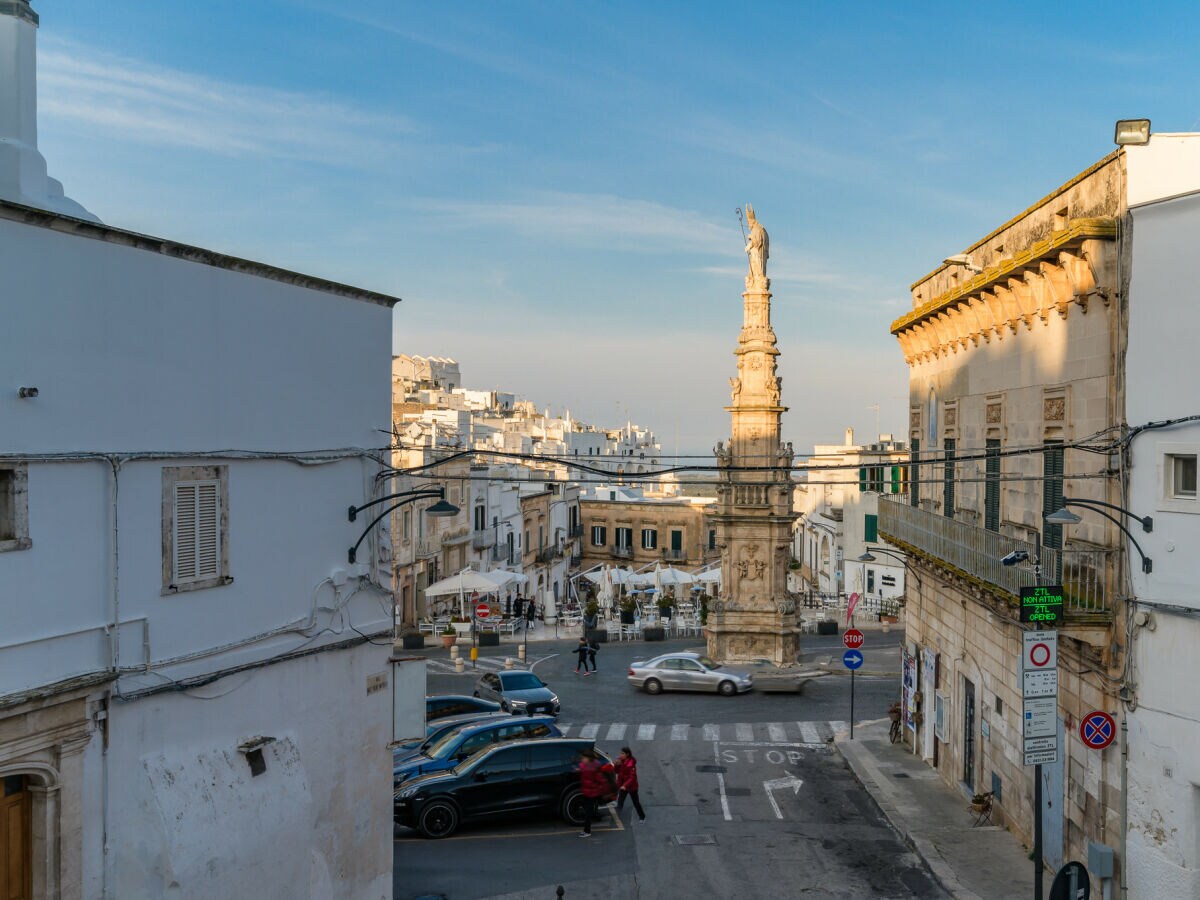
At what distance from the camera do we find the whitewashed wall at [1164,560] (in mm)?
11445

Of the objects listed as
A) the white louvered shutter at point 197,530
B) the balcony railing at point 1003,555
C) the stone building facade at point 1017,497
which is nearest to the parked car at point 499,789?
the stone building facade at point 1017,497

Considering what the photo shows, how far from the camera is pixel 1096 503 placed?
12094 millimetres

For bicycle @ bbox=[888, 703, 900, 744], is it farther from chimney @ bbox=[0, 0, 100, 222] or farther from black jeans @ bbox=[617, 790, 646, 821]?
chimney @ bbox=[0, 0, 100, 222]

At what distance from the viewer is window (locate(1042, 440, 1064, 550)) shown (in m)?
14.6

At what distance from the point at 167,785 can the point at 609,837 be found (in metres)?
9.15

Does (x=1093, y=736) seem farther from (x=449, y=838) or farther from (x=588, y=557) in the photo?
(x=588, y=557)

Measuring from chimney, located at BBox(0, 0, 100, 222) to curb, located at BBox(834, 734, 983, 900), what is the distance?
44.9 feet

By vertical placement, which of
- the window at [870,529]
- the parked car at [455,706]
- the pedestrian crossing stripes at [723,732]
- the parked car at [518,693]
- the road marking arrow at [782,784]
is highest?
the window at [870,529]

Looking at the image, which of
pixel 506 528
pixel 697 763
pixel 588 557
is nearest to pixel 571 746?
pixel 697 763

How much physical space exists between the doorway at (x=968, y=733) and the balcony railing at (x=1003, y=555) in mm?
2474

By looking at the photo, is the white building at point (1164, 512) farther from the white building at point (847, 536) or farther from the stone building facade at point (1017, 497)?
the white building at point (847, 536)

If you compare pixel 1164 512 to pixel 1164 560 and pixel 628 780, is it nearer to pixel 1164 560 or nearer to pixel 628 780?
pixel 1164 560

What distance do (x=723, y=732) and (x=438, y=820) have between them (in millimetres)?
10117

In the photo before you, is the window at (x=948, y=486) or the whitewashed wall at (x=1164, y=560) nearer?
the whitewashed wall at (x=1164, y=560)
